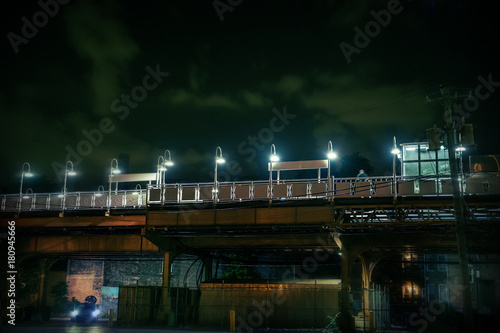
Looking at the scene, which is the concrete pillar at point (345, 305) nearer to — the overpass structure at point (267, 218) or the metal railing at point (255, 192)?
the overpass structure at point (267, 218)

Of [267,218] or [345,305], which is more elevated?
[267,218]

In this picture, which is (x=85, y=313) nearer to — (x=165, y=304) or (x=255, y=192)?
(x=165, y=304)

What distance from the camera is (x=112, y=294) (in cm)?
4006

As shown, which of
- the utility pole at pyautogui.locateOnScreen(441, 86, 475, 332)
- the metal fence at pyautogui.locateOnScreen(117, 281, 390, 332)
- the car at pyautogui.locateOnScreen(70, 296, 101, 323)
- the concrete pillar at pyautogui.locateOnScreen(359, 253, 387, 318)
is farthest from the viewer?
the car at pyautogui.locateOnScreen(70, 296, 101, 323)

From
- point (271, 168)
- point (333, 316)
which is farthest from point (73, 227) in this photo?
point (333, 316)

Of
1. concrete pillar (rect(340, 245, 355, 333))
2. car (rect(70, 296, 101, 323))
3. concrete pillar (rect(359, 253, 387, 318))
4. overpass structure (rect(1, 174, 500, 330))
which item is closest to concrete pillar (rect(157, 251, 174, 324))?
overpass structure (rect(1, 174, 500, 330))

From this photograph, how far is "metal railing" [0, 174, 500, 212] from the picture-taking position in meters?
26.6

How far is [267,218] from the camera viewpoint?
95.0 ft

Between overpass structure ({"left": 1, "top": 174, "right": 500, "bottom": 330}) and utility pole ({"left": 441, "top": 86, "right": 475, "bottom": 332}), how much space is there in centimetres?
688

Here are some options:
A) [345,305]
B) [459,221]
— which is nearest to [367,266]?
[345,305]

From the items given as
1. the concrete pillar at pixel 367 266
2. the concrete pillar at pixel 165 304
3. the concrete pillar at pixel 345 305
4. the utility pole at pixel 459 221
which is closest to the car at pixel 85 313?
the concrete pillar at pixel 165 304

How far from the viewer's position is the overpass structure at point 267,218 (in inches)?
A: 1046

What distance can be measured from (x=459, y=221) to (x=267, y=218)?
12.6m

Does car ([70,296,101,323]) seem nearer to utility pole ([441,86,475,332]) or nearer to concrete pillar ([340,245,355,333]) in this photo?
concrete pillar ([340,245,355,333])
